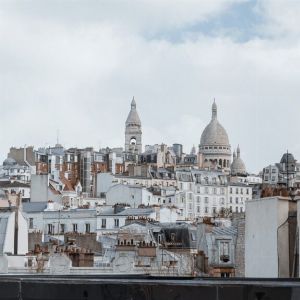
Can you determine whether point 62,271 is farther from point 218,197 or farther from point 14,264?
point 218,197

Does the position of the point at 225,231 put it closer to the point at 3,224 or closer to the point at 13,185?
the point at 3,224

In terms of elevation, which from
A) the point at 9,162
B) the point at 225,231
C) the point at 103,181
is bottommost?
the point at 225,231

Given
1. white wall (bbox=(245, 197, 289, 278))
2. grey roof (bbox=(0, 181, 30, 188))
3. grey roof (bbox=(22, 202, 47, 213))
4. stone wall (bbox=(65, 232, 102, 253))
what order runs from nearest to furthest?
white wall (bbox=(245, 197, 289, 278))
stone wall (bbox=(65, 232, 102, 253))
grey roof (bbox=(22, 202, 47, 213))
grey roof (bbox=(0, 181, 30, 188))

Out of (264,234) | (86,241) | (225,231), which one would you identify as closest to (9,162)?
(86,241)

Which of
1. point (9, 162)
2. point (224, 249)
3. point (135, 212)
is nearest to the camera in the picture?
point (224, 249)

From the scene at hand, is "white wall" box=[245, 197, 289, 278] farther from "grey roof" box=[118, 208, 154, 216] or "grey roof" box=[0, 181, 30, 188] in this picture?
"grey roof" box=[0, 181, 30, 188]

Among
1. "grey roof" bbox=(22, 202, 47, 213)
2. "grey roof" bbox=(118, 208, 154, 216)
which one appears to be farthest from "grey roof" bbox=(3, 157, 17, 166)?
"grey roof" bbox=(118, 208, 154, 216)

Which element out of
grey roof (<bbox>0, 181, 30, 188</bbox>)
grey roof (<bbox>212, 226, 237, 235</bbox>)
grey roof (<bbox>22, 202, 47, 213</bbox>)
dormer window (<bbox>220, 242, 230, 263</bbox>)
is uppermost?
grey roof (<bbox>0, 181, 30, 188</bbox>)

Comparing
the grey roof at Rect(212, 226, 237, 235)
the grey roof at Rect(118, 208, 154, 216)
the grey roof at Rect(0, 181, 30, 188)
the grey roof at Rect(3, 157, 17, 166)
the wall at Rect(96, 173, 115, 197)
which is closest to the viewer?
the grey roof at Rect(212, 226, 237, 235)

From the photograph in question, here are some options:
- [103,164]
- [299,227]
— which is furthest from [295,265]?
[103,164]

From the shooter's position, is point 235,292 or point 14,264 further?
point 14,264

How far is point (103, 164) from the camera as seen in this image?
6102 inches

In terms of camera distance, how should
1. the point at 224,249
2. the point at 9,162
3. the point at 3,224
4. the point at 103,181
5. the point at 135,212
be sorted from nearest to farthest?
the point at 3,224 < the point at 224,249 < the point at 135,212 < the point at 103,181 < the point at 9,162

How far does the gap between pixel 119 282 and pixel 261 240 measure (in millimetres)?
9861
